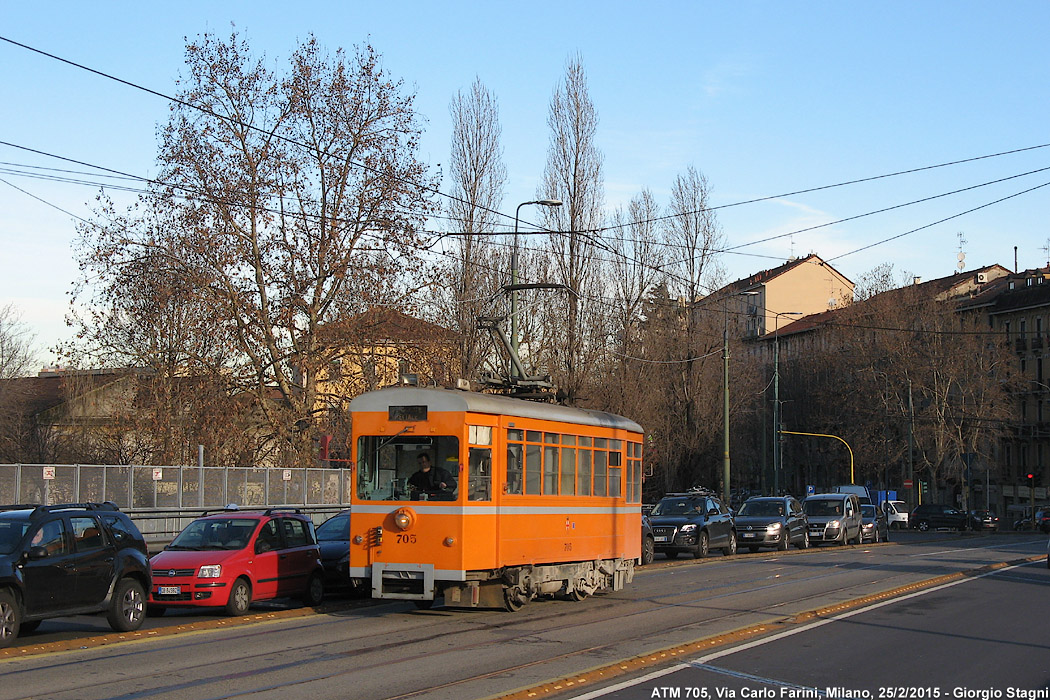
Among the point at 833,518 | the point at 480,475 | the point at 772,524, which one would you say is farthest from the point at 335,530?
the point at 833,518

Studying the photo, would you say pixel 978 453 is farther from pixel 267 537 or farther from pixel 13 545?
pixel 13 545

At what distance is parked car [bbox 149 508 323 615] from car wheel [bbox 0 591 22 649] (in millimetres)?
3429

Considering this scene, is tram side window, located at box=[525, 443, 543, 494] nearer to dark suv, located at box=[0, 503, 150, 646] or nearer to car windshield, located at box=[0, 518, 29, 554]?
dark suv, located at box=[0, 503, 150, 646]

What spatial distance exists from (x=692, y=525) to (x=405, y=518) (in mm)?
16675

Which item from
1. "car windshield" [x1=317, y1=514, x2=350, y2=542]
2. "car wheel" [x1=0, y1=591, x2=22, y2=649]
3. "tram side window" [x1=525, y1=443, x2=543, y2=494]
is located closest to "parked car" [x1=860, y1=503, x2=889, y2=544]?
"car windshield" [x1=317, y1=514, x2=350, y2=542]

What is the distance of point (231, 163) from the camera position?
33375 millimetres

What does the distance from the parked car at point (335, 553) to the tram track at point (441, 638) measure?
195 cm

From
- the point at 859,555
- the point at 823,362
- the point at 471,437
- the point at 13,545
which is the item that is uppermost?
the point at 823,362

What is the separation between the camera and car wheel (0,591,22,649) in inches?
469

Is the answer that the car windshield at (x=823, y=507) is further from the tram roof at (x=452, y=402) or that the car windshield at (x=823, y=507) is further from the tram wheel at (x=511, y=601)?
the tram wheel at (x=511, y=601)

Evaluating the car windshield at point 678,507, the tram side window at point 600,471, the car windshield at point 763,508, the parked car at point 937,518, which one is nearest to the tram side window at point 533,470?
the tram side window at point 600,471

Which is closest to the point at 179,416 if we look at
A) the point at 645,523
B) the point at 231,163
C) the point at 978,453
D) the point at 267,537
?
the point at 231,163

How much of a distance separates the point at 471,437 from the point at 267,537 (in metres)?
4.08

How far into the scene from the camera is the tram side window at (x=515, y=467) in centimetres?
1535
